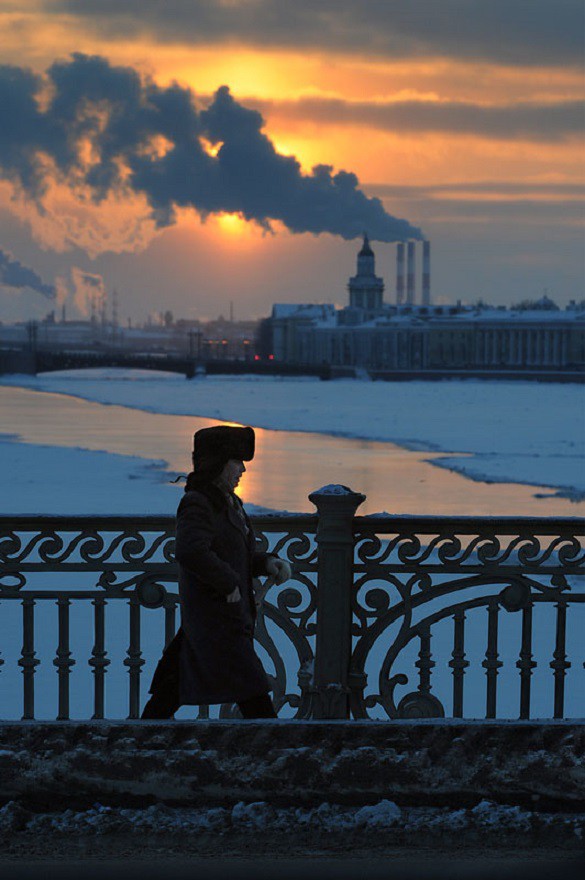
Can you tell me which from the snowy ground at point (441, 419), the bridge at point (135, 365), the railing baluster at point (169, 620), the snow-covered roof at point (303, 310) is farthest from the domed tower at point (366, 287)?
the railing baluster at point (169, 620)

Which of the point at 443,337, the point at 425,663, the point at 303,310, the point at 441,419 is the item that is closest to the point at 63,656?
the point at 425,663

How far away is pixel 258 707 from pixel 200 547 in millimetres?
669

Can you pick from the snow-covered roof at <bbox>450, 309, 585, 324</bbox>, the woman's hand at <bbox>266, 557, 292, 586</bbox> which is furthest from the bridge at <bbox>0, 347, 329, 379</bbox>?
the woman's hand at <bbox>266, 557, 292, 586</bbox>

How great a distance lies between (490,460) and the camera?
26.0 metres

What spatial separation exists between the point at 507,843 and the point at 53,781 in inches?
59.1

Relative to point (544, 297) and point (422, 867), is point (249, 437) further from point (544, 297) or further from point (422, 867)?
point (544, 297)

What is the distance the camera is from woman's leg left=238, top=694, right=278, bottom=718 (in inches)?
182

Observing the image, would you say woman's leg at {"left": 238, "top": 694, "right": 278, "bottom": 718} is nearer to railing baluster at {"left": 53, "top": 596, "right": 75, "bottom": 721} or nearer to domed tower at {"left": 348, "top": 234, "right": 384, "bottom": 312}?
railing baluster at {"left": 53, "top": 596, "right": 75, "bottom": 721}

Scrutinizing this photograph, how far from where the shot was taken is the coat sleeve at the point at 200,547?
442 centimetres

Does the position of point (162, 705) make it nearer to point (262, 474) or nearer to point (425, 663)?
point (425, 663)

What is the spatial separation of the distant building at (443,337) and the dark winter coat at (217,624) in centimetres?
13102

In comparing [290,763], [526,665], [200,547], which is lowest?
[290,763]

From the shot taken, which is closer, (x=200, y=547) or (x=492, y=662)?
(x=200, y=547)

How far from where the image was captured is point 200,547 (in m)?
4.43
